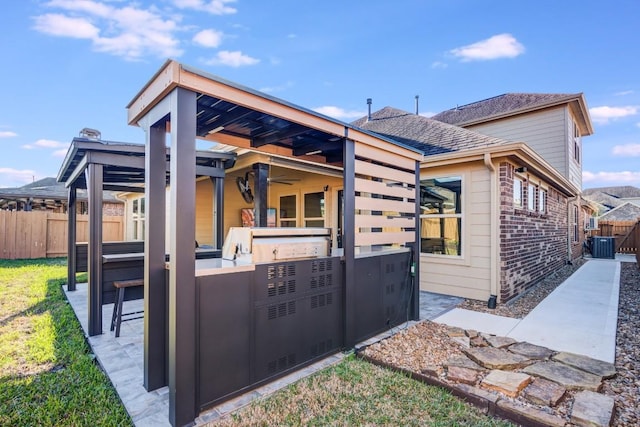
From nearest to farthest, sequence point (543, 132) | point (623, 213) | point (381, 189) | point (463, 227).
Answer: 1. point (381, 189)
2. point (463, 227)
3. point (543, 132)
4. point (623, 213)

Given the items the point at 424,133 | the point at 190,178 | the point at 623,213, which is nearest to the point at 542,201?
the point at 424,133

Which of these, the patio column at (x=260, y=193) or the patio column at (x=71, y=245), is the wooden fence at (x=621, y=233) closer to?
Result: the patio column at (x=260, y=193)

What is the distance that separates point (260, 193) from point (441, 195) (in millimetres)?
3532

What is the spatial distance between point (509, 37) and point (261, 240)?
978 cm

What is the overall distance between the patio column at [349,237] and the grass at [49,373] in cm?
208

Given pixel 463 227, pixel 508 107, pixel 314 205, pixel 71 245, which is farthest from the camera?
pixel 508 107

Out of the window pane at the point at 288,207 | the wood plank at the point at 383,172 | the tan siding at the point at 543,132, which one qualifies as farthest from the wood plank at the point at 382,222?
the tan siding at the point at 543,132

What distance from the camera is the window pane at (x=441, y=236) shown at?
19.4ft

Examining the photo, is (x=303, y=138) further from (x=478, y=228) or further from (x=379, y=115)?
(x=379, y=115)

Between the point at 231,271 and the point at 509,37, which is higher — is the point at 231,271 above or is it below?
below

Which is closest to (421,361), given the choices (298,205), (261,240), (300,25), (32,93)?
(261,240)

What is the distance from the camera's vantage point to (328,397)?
2.50 m

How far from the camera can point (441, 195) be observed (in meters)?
6.19

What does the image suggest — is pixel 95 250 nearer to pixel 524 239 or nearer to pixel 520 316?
pixel 520 316
